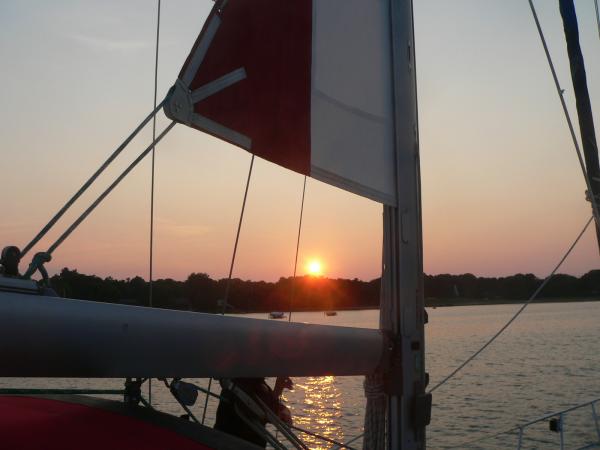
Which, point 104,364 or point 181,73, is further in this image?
point 181,73

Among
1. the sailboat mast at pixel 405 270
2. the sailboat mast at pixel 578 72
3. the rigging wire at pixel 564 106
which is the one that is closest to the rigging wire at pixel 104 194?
the sailboat mast at pixel 405 270

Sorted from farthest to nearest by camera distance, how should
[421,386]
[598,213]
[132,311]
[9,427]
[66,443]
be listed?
[598,213] → [421,386] → [9,427] → [66,443] → [132,311]

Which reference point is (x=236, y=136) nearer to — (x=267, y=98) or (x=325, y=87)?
(x=267, y=98)

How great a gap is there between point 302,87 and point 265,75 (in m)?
0.22

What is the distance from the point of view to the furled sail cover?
8.00 feet

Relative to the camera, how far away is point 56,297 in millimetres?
1768

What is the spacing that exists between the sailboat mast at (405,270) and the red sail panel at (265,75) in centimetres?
71

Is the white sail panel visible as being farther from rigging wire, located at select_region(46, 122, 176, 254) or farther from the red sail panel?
rigging wire, located at select_region(46, 122, 176, 254)

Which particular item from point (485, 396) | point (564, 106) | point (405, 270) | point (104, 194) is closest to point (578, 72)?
point (564, 106)

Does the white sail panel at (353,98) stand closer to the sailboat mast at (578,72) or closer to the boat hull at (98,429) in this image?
the boat hull at (98,429)

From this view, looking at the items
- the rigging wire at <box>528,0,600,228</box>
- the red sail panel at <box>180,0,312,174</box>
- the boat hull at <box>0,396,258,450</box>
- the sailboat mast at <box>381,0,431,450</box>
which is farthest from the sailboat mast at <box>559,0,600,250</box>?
the boat hull at <box>0,396,258,450</box>

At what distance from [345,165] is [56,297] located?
5.02ft

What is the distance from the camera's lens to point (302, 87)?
109 inches

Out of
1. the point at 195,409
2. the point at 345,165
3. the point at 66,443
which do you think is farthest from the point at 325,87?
the point at 195,409
